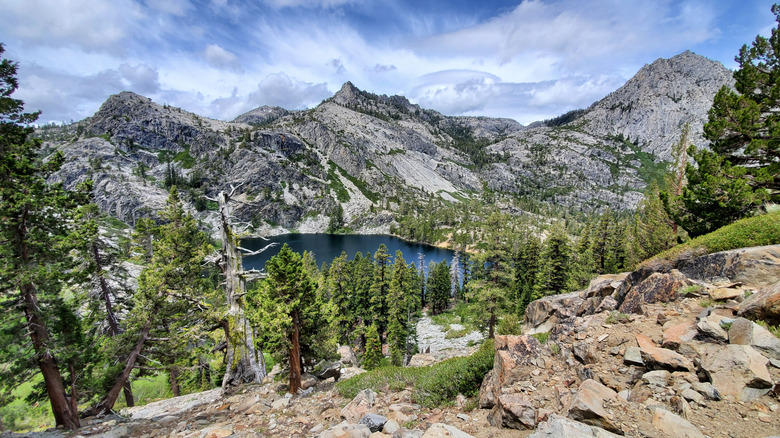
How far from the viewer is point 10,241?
10.8 metres

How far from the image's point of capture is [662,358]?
631 centimetres

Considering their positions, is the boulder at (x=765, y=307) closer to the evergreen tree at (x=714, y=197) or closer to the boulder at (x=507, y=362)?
the boulder at (x=507, y=362)

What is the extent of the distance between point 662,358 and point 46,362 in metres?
19.4

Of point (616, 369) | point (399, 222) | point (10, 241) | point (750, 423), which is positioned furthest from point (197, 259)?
point (399, 222)

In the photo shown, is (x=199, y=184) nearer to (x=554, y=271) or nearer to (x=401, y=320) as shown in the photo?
(x=401, y=320)

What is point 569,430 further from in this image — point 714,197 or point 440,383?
point 714,197

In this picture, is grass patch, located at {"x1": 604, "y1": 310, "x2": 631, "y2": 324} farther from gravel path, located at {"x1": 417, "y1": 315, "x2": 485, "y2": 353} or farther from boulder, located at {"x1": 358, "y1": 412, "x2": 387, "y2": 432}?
gravel path, located at {"x1": 417, "y1": 315, "x2": 485, "y2": 353}

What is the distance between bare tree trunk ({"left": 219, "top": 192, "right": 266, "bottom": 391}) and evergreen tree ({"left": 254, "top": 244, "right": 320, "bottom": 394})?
0.99 metres

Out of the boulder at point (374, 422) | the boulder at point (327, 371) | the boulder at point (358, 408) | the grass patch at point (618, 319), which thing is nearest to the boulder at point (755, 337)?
the grass patch at point (618, 319)

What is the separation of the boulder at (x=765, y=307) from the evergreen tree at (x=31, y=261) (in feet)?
67.0

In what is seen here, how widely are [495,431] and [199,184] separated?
214338 mm

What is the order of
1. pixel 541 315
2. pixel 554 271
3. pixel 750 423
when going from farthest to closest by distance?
pixel 554 271
pixel 541 315
pixel 750 423

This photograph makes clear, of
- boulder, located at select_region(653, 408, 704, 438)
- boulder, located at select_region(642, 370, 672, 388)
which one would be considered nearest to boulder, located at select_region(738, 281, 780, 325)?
boulder, located at select_region(642, 370, 672, 388)

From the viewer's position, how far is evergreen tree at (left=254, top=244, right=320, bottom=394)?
47.6ft
